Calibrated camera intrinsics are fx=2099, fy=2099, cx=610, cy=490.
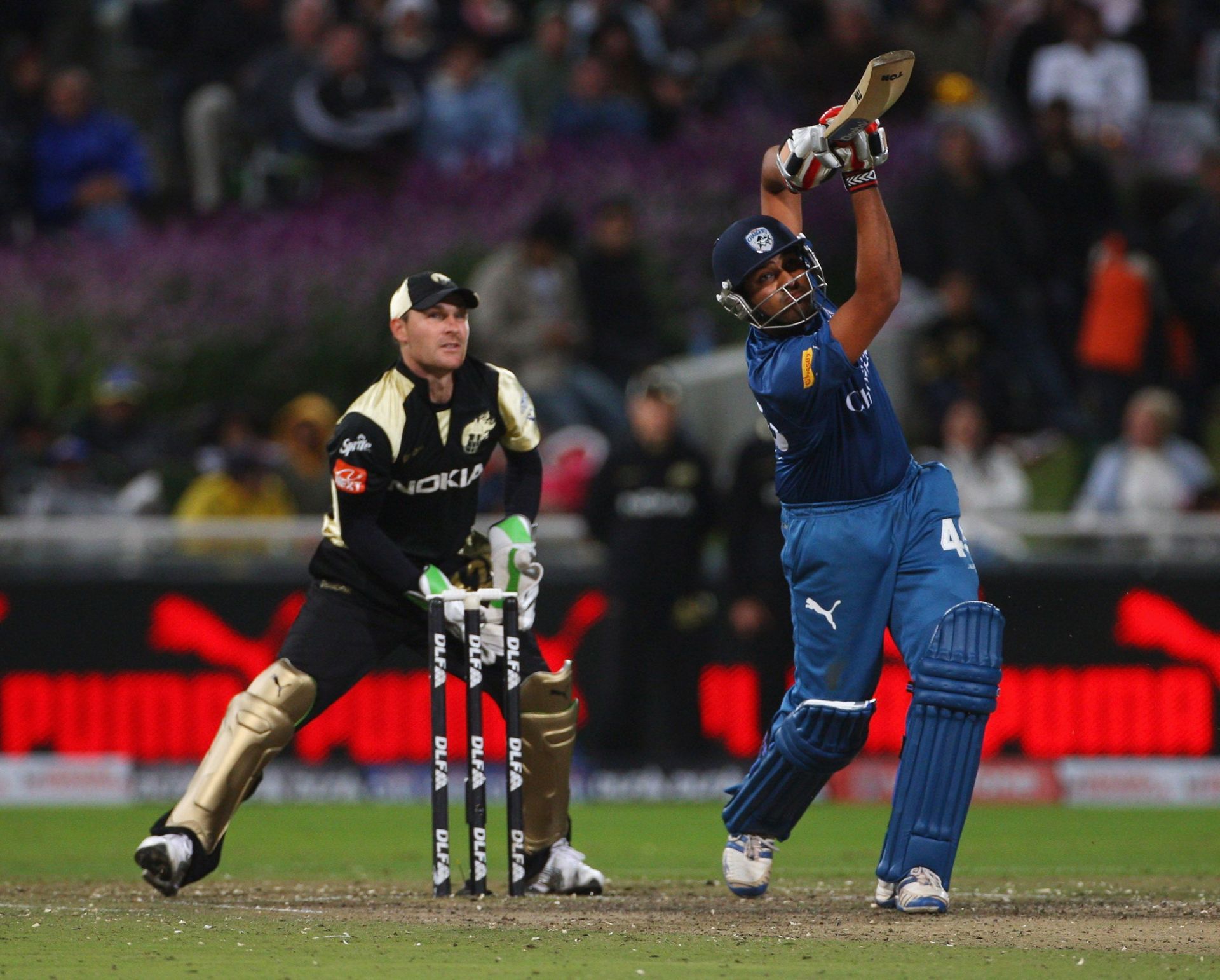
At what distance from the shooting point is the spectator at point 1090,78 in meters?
16.2

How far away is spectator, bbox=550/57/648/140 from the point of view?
1655 centimetres

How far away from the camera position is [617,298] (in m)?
14.9

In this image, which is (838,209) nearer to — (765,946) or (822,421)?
(822,421)

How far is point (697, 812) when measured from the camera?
12.0m

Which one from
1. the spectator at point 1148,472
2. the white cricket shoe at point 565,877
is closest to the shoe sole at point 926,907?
the white cricket shoe at point 565,877

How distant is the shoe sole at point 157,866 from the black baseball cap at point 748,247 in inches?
110

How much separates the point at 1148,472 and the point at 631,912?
7.06 metres

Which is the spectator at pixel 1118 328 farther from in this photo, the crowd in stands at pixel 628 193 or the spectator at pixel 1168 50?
the spectator at pixel 1168 50

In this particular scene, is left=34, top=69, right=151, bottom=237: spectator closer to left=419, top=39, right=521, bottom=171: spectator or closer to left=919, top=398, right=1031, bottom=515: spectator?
left=419, top=39, right=521, bottom=171: spectator

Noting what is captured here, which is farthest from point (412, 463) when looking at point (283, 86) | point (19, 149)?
point (19, 149)

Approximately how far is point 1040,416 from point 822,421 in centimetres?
832

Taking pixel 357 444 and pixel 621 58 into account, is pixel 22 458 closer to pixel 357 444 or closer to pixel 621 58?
pixel 621 58

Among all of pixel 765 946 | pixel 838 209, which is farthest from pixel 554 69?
pixel 765 946

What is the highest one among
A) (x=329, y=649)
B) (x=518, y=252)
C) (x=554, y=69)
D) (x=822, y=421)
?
(x=554, y=69)
